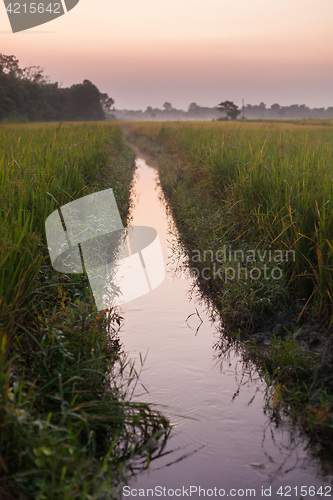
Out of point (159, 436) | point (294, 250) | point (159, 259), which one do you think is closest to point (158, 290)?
point (159, 259)

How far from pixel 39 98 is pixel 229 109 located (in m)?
32.0

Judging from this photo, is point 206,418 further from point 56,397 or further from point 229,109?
point 229,109

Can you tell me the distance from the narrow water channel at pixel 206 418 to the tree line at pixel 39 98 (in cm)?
3007

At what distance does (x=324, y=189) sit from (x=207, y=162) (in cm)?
425

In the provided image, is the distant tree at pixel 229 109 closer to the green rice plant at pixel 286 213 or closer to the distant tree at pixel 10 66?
the distant tree at pixel 10 66

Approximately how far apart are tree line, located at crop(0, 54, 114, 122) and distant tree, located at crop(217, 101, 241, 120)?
16.0m

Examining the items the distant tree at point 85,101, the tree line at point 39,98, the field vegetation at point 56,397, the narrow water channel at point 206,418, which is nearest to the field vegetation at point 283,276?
the narrow water channel at point 206,418

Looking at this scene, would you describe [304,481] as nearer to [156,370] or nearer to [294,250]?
[156,370]

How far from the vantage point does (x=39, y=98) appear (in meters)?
43.7

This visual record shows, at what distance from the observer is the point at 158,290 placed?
5.60 m

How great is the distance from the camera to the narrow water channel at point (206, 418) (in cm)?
253

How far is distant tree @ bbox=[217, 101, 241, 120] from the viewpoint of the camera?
6744 centimetres

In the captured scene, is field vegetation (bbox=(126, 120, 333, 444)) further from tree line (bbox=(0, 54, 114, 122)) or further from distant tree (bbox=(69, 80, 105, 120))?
distant tree (bbox=(69, 80, 105, 120))

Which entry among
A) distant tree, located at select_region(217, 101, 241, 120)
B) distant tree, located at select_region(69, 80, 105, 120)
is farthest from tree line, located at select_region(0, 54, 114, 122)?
distant tree, located at select_region(217, 101, 241, 120)
